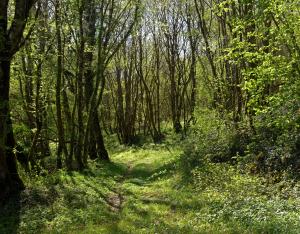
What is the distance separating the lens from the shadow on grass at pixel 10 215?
34.1ft

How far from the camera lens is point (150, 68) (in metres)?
43.1

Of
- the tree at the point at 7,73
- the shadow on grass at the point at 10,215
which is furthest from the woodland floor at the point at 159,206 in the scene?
the tree at the point at 7,73

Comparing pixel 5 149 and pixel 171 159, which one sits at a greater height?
pixel 5 149

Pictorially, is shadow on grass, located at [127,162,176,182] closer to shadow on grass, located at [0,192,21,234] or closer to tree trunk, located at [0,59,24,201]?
tree trunk, located at [0,59,24,201]

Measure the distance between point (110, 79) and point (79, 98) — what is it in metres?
25.4

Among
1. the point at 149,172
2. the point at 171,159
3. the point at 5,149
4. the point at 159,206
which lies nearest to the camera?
the point at 159,206

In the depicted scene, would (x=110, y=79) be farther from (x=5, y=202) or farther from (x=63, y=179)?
(x=5, y=202)

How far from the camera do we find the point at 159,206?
12125 millimetres

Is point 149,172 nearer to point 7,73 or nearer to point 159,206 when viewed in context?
point 159,206

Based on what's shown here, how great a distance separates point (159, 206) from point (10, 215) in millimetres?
4240

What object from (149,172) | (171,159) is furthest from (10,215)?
(171,159)

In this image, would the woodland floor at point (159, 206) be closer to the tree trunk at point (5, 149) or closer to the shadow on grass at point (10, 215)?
the shadow on grass at point (10, 215)

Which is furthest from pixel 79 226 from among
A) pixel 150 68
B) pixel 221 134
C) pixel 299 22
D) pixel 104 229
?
pixel 150 68

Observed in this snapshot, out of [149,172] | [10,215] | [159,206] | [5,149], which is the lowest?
[149,172]
